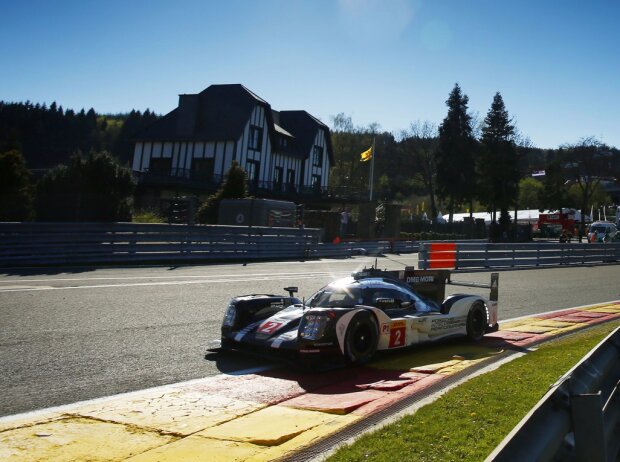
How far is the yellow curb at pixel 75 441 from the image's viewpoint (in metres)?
4.07

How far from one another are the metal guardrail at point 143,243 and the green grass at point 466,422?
13.7m

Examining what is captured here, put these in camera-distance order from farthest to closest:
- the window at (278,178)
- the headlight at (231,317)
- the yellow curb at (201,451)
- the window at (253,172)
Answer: the window at (278,178), the window at (253,172), the headlight at (231,317), the yellow curb at (201,451)

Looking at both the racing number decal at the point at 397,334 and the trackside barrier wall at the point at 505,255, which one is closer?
the racing number decal at the point at 397,334

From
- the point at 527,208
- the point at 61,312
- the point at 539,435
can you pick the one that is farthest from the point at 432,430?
the point at 527,208

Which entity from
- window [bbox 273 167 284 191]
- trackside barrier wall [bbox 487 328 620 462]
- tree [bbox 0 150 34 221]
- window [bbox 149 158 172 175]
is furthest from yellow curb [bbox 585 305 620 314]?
window [bbox 273 167 284 191]

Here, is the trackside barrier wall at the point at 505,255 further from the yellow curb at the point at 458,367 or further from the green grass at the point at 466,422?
the green grass at the point at 466,422

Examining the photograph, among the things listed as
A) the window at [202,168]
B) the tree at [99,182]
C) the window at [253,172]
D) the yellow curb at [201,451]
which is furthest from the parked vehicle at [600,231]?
the yellow curb at [201,451]

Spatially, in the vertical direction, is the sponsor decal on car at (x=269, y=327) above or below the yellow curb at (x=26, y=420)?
above

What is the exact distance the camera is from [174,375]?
21.0 ft

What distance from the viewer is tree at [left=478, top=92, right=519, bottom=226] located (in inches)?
2739

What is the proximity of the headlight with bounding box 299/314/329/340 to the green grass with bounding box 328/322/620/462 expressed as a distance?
61.2 inches

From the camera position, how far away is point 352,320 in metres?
6.87

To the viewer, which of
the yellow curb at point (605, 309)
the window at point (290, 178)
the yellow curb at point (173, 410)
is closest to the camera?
the yellow curb at point (173, 410)

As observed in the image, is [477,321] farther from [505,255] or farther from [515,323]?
[505,255]
